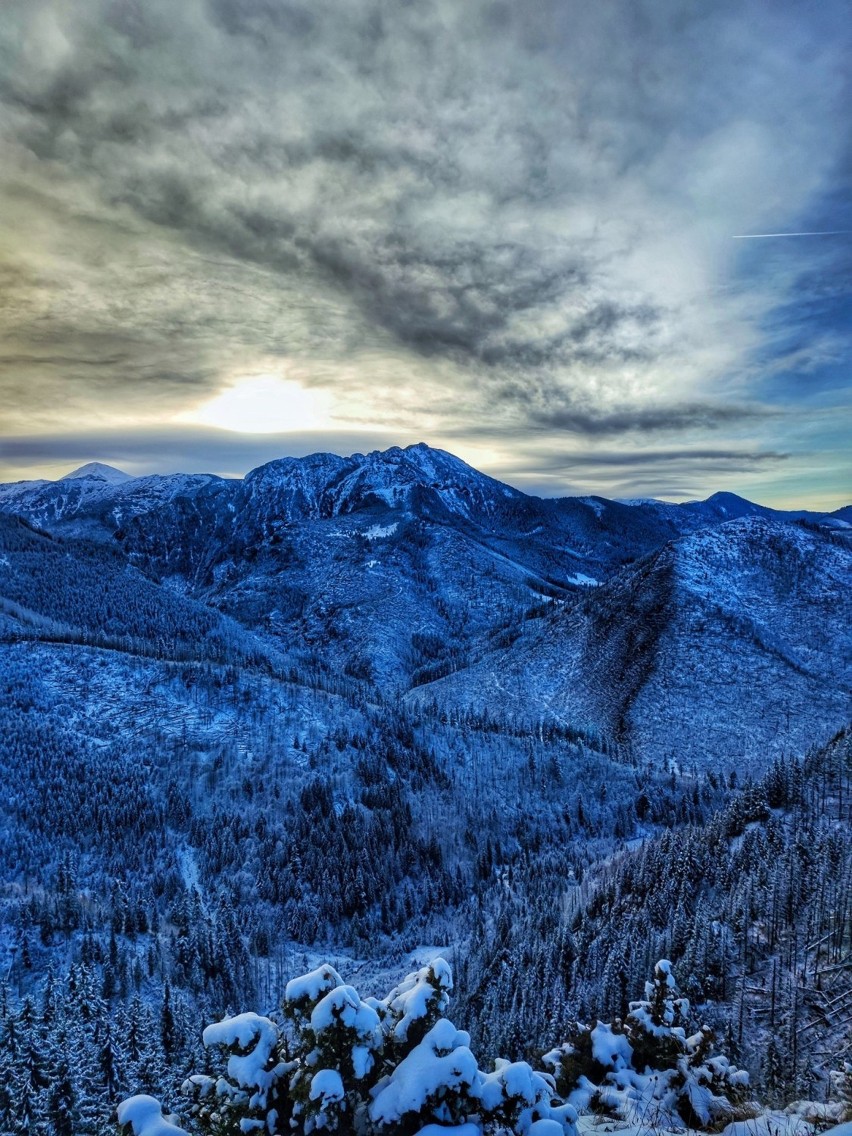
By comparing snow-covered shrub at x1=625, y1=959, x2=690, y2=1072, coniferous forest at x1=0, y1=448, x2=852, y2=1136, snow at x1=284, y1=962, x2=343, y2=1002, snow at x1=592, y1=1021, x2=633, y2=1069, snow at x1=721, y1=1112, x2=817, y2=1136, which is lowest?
coniferous forest at x1=0, y1=448, x2=852, y2=1136

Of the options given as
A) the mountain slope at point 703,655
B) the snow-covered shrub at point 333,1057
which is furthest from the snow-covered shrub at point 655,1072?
the mountain slope at point 703,655

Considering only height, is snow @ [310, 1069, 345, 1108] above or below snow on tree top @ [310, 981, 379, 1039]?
below

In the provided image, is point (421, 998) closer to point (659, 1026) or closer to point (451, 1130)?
point (451, 1130)

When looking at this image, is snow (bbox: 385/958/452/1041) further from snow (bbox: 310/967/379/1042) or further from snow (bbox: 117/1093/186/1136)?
snow (bbox: 117/1093/186/1136)

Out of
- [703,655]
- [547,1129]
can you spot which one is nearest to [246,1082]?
[547,1129]

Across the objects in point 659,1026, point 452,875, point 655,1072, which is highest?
point 659,1026

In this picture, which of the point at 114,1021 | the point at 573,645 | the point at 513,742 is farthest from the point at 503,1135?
the point at 573,645

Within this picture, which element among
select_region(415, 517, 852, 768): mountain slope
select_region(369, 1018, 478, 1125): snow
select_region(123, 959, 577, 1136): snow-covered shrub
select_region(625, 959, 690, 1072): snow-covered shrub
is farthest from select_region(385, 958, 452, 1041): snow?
select_region(415, 517, 852, 768): mountain slope

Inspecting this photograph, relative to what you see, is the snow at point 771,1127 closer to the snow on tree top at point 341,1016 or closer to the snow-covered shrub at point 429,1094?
the snow-covered shrub at point 429,1094
